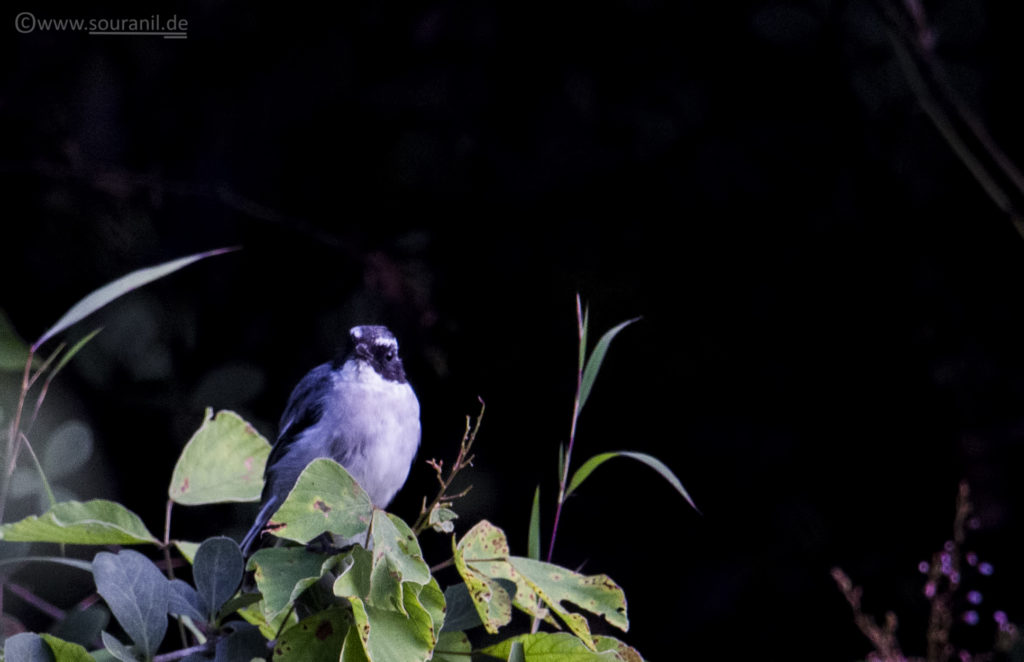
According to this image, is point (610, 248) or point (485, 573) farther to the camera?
point (610, 248)

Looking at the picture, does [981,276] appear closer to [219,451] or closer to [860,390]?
[860,390]

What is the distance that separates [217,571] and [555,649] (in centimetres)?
23

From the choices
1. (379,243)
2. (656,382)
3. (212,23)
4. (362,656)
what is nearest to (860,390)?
(656,382)

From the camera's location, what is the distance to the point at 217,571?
66 cm

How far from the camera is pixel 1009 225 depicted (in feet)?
6.05

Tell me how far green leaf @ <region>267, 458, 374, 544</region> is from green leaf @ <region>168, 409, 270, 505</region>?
0.24 m

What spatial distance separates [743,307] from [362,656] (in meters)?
1.37

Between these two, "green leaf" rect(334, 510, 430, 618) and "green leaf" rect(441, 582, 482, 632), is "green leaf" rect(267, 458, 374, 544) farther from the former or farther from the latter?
"green leaf" rect(441, 582, 482, 632)

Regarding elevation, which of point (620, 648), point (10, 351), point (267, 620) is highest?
point (10, 351)

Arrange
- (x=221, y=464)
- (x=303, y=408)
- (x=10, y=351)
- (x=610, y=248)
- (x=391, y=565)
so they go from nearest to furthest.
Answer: (x=391, y=565)
(x=221, y=464)
(x=10, y=351)
(x=303, y=408)
(x=610, y=248)

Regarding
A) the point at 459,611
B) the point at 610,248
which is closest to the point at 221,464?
the point at 459,611

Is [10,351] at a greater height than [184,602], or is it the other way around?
[10,351]

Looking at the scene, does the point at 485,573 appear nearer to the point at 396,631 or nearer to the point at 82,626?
the point at 396,631

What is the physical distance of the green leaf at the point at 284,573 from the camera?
0.57m
